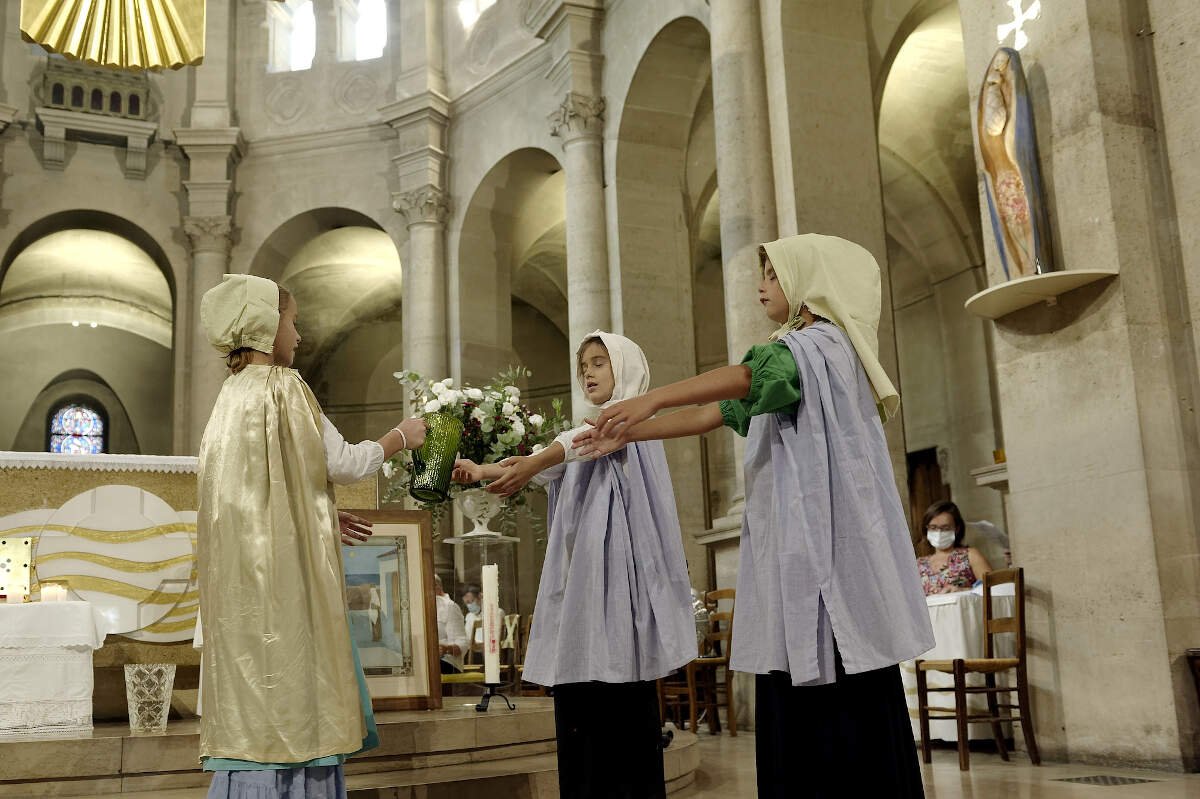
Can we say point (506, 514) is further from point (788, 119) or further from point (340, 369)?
point (340, 369)

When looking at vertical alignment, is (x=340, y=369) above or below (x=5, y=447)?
above

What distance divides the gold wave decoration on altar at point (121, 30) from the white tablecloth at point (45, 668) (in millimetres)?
5810

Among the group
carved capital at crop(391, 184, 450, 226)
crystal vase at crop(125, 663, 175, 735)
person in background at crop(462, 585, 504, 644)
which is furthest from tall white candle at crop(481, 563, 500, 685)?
carved capital at crop(391, 184, 450, 226)

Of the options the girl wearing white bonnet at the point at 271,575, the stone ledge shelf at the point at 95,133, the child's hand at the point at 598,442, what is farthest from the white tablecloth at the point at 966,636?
the stone ledge shelf at the point at 95,133

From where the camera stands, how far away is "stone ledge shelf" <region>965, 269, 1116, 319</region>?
18.7 ft

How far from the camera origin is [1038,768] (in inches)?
223

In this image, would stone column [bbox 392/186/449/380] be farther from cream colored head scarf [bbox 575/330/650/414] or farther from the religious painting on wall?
cream colored head scarf [bbox 575/330/650/414]

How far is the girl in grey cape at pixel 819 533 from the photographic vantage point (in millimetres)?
2623

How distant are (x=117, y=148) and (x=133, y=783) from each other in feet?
49.2

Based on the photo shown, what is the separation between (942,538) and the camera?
752 centimetres

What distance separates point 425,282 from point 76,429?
10145mm

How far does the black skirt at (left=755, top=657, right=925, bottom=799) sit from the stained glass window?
22.1m

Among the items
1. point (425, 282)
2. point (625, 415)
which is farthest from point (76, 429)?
point (625, 415)

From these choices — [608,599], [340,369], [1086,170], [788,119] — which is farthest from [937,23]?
Result: [340,369]
